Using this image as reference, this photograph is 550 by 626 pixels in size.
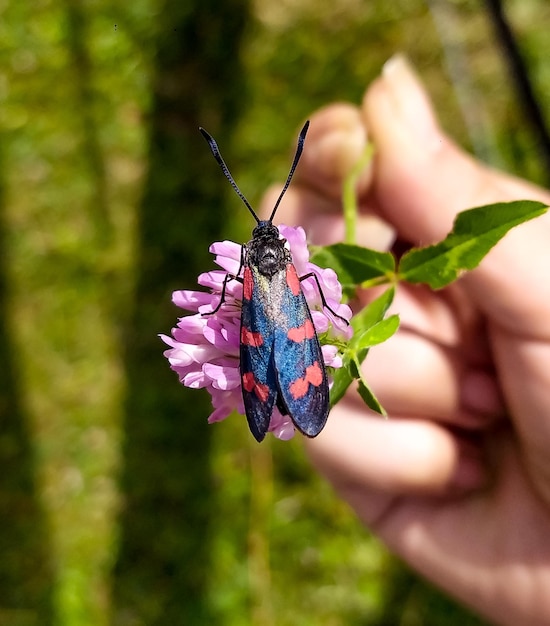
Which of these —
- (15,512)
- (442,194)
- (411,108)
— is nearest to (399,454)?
(442,194)

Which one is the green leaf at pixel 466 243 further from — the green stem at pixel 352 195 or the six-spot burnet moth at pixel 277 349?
the six-spot burnet moth at pixel 277 349

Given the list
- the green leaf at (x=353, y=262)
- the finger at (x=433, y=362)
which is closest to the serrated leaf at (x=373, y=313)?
the green leaf at (x=353, y=262)

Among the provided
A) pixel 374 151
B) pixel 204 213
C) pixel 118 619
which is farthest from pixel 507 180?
pixel 118 619

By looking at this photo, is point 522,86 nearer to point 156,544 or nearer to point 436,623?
point 436,623

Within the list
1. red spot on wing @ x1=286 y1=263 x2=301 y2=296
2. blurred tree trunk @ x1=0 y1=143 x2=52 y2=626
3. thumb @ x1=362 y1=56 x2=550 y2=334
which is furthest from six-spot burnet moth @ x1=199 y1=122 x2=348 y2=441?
blurred tree trunk @ x1=0 y1=143 x2=52 y2=626

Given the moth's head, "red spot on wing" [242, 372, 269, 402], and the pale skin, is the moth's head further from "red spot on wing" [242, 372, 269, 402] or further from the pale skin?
the pale skin

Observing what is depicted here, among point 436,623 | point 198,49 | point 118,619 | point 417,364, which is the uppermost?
point 198,49
